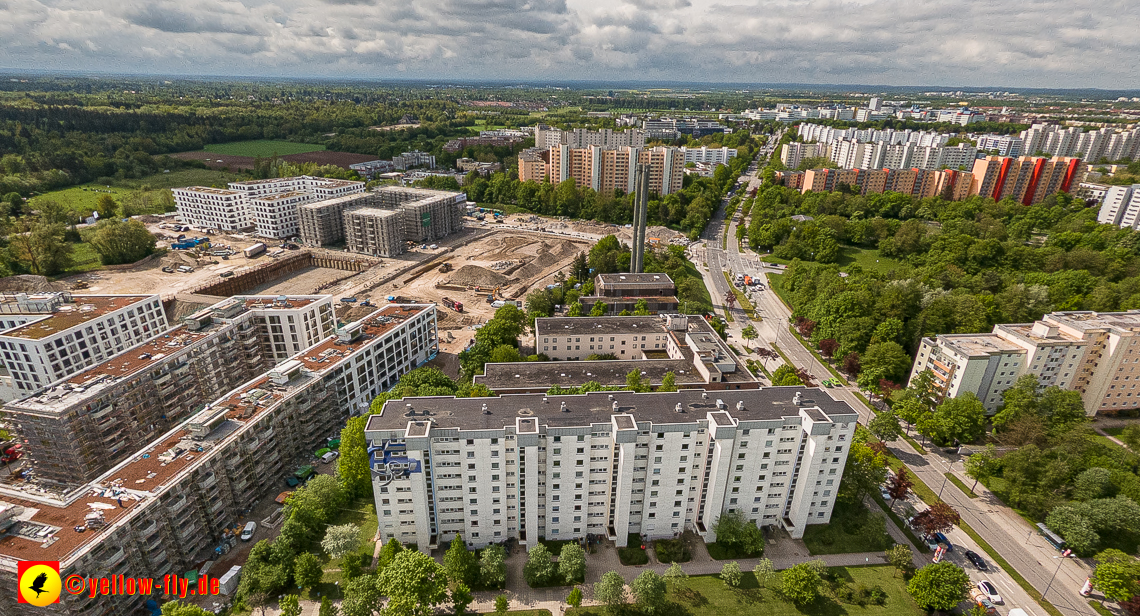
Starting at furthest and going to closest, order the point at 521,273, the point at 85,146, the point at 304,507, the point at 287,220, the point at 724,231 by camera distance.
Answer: the point at 85,146 < the point at 724,231 < the point at 287,220 < the point at 521,273 < the point at 304,507

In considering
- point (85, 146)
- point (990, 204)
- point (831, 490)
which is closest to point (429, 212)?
point (831, 490)

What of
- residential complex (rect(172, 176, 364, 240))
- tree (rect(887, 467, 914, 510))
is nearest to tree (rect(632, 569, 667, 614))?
tree (rect(887, 467, 914, 510))

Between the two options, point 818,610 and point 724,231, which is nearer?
point 818,610

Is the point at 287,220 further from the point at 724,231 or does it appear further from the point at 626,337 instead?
the point at 724,231

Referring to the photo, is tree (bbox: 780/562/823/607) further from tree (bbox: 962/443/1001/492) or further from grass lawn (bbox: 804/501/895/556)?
tree (bbox: 962/443/1001/492)

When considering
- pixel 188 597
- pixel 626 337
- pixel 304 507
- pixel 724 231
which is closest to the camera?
pixel 188 597

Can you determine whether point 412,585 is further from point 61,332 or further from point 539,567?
point 61,332

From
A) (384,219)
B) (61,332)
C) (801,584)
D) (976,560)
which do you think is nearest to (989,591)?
(976,560)
